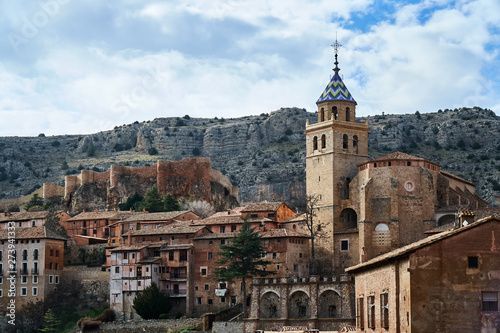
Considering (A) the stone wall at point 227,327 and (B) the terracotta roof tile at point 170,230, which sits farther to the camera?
(B) the terracotta roof tile at point 170,230

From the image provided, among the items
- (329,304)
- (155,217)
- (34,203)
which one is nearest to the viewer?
(329,304)

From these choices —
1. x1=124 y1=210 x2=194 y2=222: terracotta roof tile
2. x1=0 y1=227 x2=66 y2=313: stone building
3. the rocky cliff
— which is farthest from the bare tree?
the rocky cliff

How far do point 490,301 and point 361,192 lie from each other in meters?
45.8

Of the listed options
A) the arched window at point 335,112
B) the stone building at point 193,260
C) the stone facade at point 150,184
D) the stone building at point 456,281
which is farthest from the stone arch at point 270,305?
the stone building at point 456,281

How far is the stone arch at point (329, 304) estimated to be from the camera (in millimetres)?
70250

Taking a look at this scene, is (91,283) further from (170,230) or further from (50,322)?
(170,230)

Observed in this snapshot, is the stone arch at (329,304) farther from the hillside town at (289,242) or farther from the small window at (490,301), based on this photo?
the small window at (490,301)

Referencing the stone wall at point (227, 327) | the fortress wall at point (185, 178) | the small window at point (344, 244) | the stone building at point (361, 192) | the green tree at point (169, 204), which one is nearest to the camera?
the stone wall at point (227, 327)

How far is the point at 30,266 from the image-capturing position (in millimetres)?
86375

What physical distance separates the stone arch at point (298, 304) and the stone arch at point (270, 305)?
1.08m

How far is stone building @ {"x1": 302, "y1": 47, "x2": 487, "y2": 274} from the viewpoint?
74.6 meters

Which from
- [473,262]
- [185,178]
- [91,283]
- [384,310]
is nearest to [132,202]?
[185,178]

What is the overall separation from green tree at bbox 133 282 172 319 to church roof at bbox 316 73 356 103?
75.0 feet

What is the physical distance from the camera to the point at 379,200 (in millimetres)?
75438
